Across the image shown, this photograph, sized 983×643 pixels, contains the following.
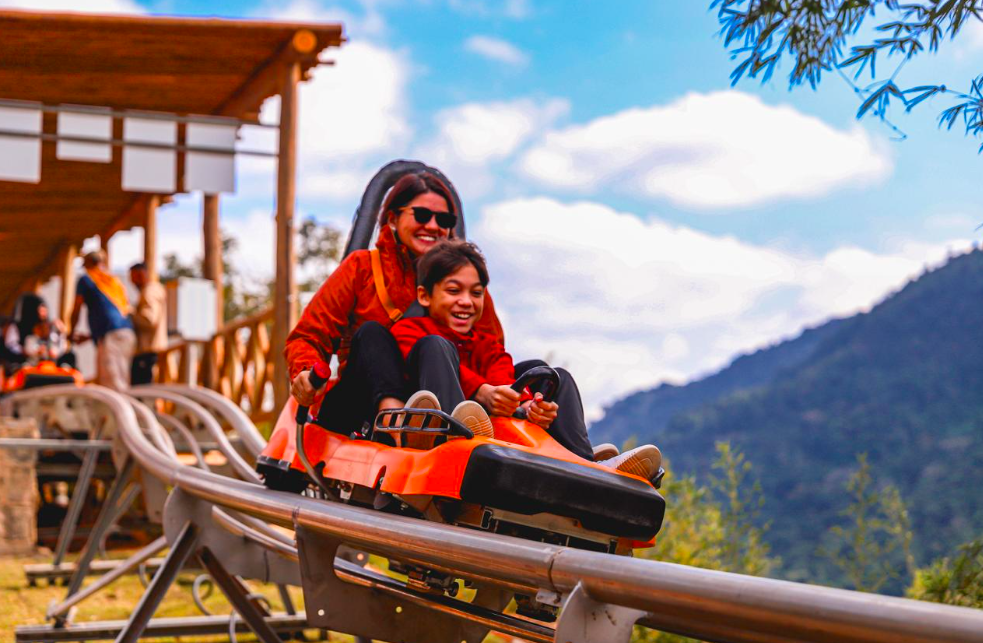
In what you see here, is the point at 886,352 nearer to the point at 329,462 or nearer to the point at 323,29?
the point at 323,29

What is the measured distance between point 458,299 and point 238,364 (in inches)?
306

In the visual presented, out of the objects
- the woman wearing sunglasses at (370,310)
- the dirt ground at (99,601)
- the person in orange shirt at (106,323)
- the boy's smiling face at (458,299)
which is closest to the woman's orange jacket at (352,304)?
the woman wearing sunglasses at (370,310)

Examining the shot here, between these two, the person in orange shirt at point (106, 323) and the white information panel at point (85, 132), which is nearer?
the person in orange shirt at point (106, 323)

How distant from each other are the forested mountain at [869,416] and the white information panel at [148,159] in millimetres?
14643

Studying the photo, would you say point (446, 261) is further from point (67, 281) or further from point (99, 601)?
point (67, 281)

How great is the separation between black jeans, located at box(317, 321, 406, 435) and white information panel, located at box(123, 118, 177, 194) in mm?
7367

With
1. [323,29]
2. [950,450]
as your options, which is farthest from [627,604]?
[950,450]

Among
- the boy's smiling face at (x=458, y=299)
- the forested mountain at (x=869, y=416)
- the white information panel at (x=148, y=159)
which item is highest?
the white information panel at (x=148, y=159)

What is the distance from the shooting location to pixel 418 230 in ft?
11.1

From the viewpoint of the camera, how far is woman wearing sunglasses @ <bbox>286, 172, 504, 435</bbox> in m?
2.85

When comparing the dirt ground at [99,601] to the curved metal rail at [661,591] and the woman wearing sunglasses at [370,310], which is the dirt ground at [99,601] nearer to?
the woman wearing sunglasses at [370,310]

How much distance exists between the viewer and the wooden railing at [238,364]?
9.69 metres

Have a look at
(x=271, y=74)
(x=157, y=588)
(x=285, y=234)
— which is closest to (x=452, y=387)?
(x=157, y=588)

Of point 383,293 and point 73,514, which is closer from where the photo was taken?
point 383,293
